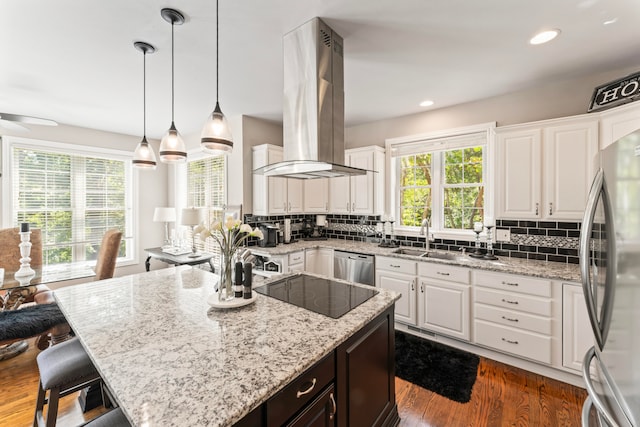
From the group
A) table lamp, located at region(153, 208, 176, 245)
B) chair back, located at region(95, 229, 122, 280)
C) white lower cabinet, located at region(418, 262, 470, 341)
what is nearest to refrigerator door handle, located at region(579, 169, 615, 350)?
white lower cabinet, located at region(418, 262, 470, 341)

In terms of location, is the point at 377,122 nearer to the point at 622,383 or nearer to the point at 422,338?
the point at 422,338

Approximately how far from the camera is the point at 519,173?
2633mm

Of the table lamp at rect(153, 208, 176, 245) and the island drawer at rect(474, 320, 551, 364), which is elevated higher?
the table lamp at rect(153, 208, 176, 245)

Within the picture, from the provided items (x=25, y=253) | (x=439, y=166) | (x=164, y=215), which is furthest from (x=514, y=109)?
(x=25, y=253)

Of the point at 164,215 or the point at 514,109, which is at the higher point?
the point at 514,109

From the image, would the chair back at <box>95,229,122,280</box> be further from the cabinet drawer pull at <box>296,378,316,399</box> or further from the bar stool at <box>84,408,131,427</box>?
the cabinet drawer pull at <box>296,378,316,399</box>

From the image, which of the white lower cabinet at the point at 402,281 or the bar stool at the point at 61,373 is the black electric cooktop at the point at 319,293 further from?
the white lower cabinet at the point at 402,281

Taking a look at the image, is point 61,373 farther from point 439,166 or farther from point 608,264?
point 439,166

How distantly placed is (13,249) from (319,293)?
152 inches

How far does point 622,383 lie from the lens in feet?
2.71

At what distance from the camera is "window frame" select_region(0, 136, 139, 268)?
11.6ft

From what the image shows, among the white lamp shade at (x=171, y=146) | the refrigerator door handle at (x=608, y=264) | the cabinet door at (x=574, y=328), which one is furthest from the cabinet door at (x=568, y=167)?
the white lamp shade at (x=171, y=146)

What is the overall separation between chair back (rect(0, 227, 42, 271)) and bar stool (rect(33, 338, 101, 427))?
2.45 meters

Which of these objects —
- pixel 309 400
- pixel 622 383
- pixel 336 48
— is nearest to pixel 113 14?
pixel 336 48
